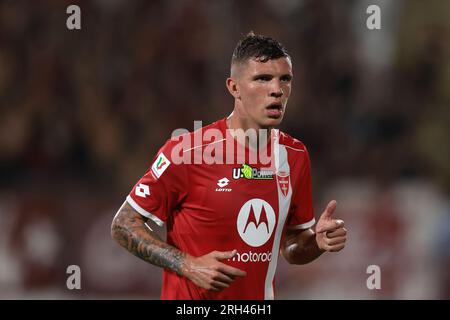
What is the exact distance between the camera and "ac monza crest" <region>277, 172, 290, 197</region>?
521 centimetres

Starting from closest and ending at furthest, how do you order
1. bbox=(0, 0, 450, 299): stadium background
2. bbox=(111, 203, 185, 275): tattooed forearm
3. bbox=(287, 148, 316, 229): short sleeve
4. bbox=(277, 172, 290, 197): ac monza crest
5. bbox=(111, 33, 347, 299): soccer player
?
bbox=(111, 203, 185, 275): tattooed forearm → bbox=(111, 33, 347, 299): soccer player → bbox=(277, 172, 290, 197): ac monza crest → bbox=(287, 148, 316, 229): short sleeve → bbox=(0, 0, 450, 299): stadium background

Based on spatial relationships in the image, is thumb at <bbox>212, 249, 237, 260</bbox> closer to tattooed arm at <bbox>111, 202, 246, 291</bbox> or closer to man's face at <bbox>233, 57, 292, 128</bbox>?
tattooed arm at <bbox>111, 202, 246, 291</bbox>

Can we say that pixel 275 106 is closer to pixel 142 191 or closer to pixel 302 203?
pixel 302 203

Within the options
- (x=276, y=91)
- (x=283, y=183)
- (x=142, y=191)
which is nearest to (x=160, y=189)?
(x=142, y=191)

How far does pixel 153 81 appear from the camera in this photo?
996 centimetres

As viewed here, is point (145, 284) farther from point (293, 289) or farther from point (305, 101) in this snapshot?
point (305, 101)

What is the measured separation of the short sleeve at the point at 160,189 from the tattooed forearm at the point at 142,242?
0.21 feet

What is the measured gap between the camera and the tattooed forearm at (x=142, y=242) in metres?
4.90

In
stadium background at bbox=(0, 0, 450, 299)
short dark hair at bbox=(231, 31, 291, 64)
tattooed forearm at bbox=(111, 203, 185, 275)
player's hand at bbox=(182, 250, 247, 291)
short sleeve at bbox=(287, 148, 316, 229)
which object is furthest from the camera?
stadium background at bbox=(0, 0, 450, 299)

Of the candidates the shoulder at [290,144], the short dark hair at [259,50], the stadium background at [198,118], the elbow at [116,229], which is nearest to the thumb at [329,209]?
the shoulder at [290,144]

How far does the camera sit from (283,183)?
5234 mm

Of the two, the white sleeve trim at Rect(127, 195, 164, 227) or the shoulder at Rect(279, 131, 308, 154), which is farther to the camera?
the shoulder at Rect(279, 131, 308, 154)

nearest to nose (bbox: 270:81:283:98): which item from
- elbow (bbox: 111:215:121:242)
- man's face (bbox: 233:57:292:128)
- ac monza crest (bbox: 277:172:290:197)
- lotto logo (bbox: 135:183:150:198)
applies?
man's face (bbox: 233:57:292:128)

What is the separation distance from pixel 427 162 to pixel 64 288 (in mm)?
4087
